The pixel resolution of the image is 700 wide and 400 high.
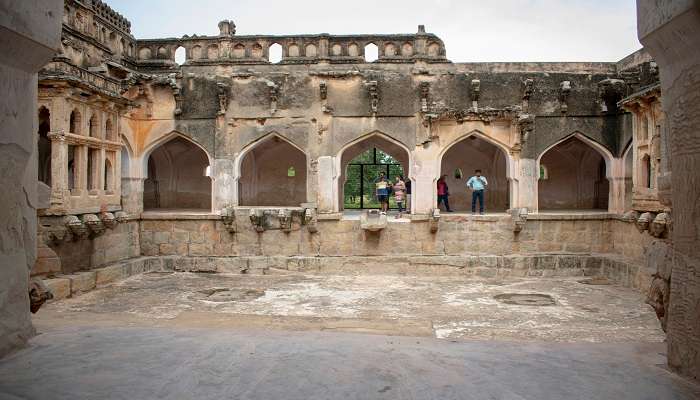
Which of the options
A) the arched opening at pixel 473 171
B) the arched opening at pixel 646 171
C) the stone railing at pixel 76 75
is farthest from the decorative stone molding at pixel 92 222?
the arched opening at pixel 646 171

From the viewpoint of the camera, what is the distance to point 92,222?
978 cm

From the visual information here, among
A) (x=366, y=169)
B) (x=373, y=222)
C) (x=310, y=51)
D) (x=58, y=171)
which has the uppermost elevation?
(x=310, y=51)

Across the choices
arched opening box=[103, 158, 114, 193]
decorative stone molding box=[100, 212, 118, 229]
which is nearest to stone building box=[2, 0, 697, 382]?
arched opening box=[103, 158, 114, 193]

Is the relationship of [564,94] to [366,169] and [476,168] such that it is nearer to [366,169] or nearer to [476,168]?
[476,168]

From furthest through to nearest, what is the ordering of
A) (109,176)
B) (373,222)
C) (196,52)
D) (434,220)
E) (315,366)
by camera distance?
(196,52) → (434,220) → (373,222) → (109,176) → (315,366)

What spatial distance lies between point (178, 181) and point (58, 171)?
8.14 metres

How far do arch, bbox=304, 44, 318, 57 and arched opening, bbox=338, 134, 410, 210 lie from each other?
2560 mm

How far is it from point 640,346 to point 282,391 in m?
2.66

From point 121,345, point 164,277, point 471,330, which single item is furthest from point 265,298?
point 121,345

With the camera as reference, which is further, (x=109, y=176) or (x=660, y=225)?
(x=109, y=176)

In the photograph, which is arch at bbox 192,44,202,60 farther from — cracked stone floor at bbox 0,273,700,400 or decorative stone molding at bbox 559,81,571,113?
cracked stone floor at bbox 0,273,700,400

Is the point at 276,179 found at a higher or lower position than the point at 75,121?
lower

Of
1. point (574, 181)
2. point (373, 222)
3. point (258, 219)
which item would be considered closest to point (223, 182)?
point (258, 219)

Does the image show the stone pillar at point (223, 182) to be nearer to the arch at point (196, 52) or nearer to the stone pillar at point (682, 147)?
the arch at point (196, 52)
